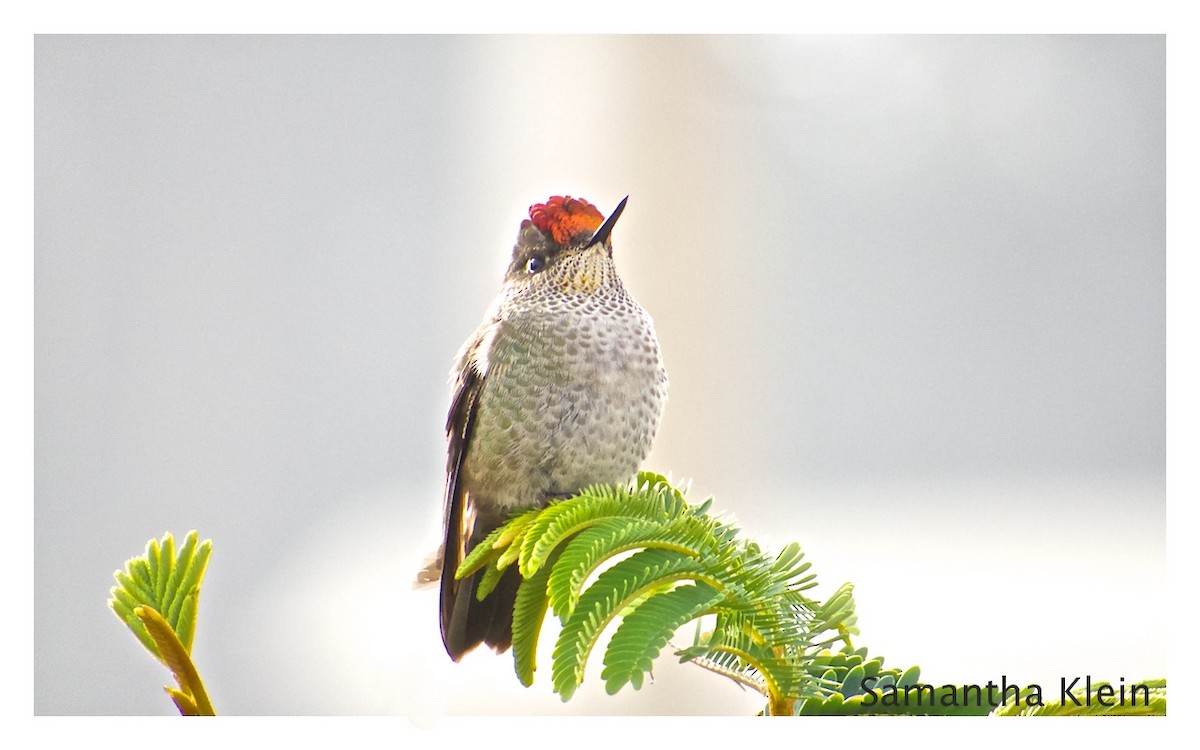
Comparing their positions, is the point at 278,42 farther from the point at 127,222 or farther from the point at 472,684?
the point at 472,684

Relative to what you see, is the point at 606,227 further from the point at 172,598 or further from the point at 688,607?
the point at 172,598

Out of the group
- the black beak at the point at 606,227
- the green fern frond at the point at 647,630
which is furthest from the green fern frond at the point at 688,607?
the black beak at the point at 606,227

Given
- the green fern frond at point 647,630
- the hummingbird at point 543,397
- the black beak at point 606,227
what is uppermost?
the black beak at point 606,227

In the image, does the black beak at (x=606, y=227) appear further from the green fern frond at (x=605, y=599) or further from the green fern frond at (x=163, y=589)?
the green fern frond at (x=163, y=589)

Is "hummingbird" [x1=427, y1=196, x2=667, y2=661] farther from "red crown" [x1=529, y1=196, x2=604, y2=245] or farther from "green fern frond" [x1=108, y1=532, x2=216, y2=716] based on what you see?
"green fern frond" [x1=108, y1=532, x2=216, y2=716]

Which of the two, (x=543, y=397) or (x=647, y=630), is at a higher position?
(x=543, y=397)

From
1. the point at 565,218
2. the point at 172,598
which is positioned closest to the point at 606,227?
the point at 565,218

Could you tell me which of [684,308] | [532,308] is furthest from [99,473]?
[684,308]
